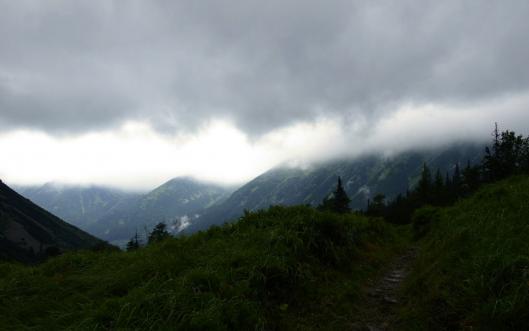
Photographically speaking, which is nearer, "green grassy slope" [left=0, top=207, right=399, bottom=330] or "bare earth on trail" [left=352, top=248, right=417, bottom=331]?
"green grassy slope" [left=0, top=207, right=399, bottom=330]

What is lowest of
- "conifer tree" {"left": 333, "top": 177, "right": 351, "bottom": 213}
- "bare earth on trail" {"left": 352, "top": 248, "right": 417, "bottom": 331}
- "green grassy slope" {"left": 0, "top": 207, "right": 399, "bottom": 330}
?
"conifer tree" {"left": 333, "top": 177, "right": 351, "bottom": 213}

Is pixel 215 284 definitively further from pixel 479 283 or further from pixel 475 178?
pixel 475 178

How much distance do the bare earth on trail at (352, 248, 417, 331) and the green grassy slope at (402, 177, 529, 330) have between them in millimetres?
481

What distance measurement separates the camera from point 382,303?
8.47 metres

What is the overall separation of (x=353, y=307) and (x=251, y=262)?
294 centimetres

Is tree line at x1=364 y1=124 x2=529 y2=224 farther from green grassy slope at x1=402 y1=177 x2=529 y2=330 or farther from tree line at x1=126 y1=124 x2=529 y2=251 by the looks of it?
green grassy slope at x1=402 y1=177 x2=529 y2=330

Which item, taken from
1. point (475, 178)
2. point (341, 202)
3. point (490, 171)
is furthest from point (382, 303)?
point (475, 178)

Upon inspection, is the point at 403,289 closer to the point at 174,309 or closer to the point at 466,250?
the point at 466,250

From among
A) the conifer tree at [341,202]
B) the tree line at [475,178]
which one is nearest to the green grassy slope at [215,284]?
the tree line at [475,178]

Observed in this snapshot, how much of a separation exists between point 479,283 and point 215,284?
16.8 ft

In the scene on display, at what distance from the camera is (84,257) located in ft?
36.1

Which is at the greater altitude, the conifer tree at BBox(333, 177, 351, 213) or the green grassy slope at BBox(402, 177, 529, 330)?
the green grassy slope at BBox(402, 177, 529, 330)

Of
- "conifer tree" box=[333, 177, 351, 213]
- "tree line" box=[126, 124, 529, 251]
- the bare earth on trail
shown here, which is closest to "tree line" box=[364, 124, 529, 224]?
"tree line" box=[126, 124, 529, 251]

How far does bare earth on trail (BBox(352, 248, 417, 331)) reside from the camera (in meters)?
7.18
